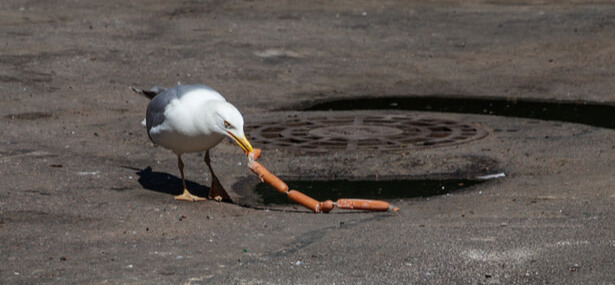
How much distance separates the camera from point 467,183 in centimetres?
791

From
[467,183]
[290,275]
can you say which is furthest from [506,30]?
[290,275]

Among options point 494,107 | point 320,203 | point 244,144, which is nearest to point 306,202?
point 320,203

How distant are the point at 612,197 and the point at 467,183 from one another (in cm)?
140

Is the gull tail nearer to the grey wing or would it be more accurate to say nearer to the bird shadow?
the grey wing

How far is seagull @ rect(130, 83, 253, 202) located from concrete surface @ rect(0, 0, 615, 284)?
1.44 ft

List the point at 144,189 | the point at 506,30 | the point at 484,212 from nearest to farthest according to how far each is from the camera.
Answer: the point at 484,212, the point at 144,189, the point at 506,30

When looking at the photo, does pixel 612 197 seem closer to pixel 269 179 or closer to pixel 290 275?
pixel 269 179

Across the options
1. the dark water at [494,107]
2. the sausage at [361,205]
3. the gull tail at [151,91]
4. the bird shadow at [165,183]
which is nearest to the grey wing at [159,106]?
the gull tail at [151,91]

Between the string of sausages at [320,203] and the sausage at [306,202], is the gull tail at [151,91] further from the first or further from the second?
the sausage at [306,202]

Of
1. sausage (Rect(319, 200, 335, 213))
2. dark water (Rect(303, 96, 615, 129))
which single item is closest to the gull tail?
sausage (Rect(319, 200, 335, 213))

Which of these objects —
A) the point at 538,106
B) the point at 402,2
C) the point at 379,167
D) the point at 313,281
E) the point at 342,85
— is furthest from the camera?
the point at 402,2

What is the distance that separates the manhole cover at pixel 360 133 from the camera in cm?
909

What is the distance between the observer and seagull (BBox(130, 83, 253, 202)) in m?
6.62

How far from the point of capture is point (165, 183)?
8008mm
